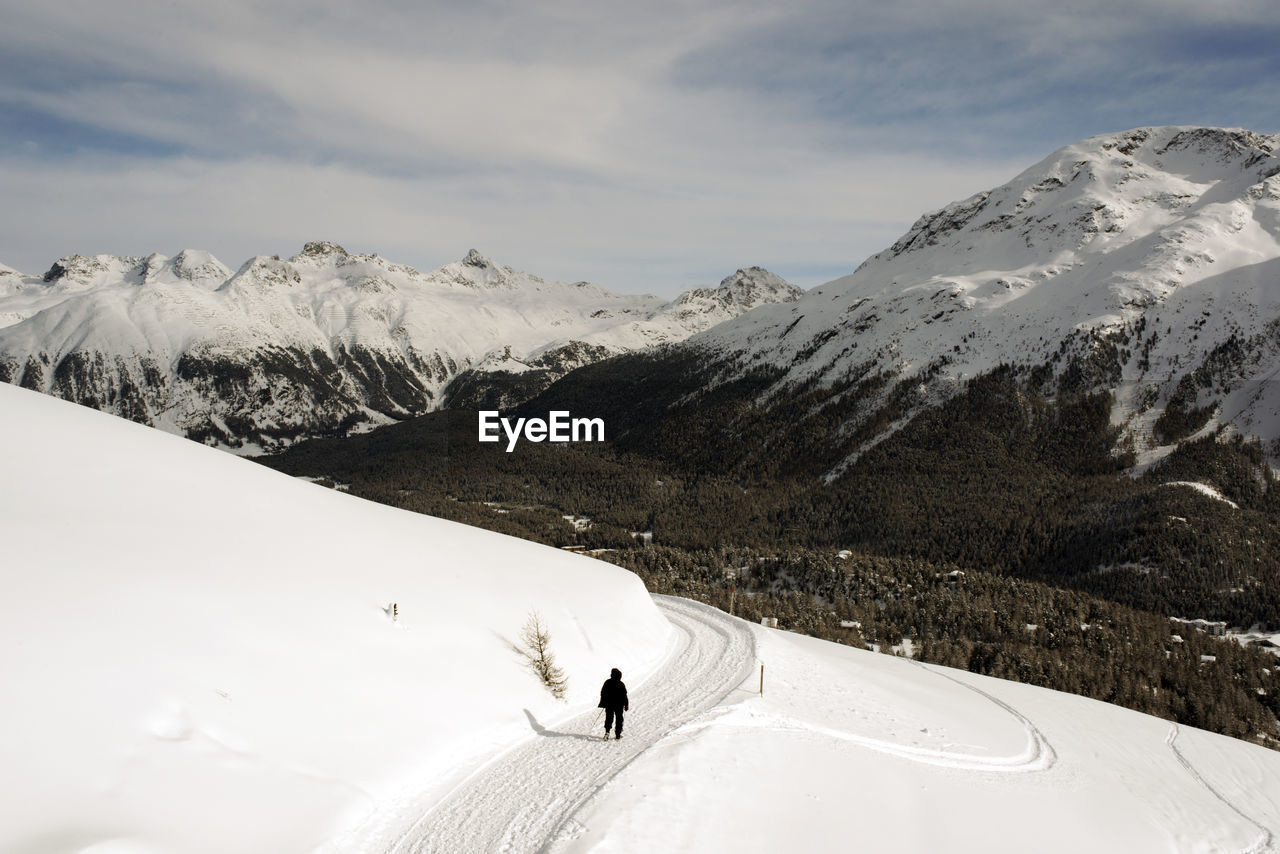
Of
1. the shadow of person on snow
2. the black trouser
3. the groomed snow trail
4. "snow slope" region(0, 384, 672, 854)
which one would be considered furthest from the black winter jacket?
"snow slope" region(0, 384, 672, 854)

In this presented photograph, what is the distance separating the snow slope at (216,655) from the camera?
13.1 m

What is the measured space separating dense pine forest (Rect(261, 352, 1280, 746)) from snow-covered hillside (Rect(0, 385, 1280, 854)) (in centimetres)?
4654

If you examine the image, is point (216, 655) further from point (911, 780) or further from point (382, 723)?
point (911, 780)

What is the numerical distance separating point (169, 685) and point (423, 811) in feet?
19.7

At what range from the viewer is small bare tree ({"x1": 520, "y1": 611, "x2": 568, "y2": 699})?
25.2 meters

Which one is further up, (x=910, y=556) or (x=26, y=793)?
(x=26, y=793)

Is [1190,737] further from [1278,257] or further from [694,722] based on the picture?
[1278,257]

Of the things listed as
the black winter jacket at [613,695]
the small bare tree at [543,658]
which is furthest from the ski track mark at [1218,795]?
the small bare tree at [543,658]

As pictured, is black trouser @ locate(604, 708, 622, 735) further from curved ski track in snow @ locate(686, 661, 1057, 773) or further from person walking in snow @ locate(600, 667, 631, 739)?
curved ski track in snow @ locate(686, 661, 1057, 773)

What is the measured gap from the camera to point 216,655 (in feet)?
56.7

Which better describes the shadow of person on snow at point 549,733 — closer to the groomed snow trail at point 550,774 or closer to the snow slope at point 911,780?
the groomed snow trail at point 550,774

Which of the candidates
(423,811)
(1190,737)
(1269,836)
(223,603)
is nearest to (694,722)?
(423,811)

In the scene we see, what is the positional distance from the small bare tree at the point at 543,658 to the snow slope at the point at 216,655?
472mm

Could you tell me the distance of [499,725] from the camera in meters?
21.4
